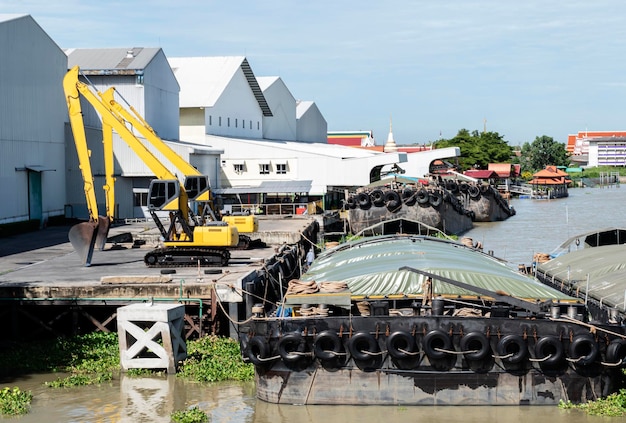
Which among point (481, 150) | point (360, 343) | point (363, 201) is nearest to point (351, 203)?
point (363, 201)

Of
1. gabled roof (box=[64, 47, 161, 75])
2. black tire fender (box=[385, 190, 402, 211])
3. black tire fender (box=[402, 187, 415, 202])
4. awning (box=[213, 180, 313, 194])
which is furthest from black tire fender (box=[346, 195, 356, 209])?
gabled roof (box=[64, 47, 161, 75])

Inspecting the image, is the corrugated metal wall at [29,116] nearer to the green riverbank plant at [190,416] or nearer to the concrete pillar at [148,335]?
the concrete pillar at [148,335]

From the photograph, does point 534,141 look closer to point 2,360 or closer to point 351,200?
point 351,200

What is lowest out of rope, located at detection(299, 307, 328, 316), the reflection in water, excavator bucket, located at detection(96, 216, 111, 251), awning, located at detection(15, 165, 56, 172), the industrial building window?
the reflection in water

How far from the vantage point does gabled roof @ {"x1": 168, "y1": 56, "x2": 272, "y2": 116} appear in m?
69.5

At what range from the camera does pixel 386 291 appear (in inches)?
767

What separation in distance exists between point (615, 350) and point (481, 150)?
4669 inches

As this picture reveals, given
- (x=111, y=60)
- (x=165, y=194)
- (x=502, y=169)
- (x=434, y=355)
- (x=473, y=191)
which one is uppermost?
(x=111, y=60)

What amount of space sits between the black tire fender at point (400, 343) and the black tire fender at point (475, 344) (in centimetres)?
92

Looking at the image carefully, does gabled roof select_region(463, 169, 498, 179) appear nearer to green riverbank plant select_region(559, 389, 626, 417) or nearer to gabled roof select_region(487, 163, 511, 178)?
gabled roof select_region(487, 163, 511, 178)

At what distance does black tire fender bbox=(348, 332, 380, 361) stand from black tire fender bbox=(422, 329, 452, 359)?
881 millimetres

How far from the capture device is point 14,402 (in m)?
17.8

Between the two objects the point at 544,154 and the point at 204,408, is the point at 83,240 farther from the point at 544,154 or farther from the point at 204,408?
the point at 544,154

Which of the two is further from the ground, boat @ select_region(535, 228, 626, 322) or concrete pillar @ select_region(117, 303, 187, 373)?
boat @ select_region(535, 228, 626, 322)
